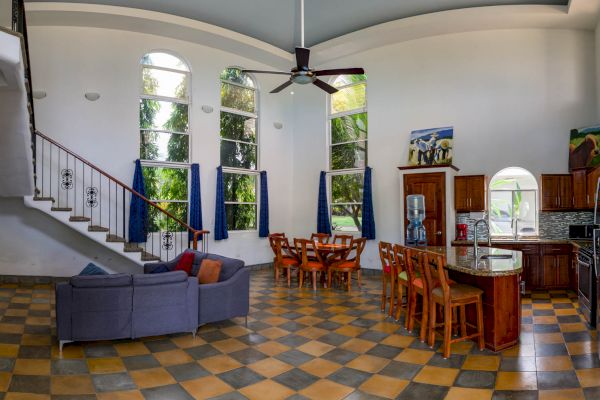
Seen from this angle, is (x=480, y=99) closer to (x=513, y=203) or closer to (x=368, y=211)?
(x=513, y=203)

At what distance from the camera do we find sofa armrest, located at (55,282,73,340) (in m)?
3.31

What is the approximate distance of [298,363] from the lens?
314 centimetres

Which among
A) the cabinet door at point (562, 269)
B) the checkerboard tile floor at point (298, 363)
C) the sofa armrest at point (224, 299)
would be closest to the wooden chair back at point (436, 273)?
the checkerboard tile floor at point (298, 363)

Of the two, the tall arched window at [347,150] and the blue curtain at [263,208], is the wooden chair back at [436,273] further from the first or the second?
the blue curtain at [263,208]

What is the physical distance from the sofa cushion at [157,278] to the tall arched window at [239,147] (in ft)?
13.7

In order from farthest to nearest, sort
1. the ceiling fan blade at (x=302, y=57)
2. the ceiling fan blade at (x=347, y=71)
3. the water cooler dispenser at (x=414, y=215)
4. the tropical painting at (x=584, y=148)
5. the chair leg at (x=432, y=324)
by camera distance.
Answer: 1. the water cooler dispenser at (x=414, y=215)
2. the tropical painting at (x=584, y=148)
3. the ceiling fan blade at (x=347, y=71)
4. the ceiling fan blade at (x=302, y=57)
5. the chair leg at (x=432, y=324)

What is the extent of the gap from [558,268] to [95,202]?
753 centimetres

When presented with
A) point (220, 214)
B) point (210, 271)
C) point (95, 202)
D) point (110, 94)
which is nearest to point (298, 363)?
point (210, 271)

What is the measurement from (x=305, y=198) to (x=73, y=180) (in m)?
4.58

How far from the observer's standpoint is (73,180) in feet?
20.4

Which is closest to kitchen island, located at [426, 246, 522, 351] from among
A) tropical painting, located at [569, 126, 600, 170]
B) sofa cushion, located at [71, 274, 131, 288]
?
sofa cushion, located at [71, 274, 131, 288]

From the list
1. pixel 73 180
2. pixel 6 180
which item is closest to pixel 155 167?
pixel 73 180

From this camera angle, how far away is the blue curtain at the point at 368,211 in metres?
7.30

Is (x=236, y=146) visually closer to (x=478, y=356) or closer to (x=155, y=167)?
(x=155, y=167)
